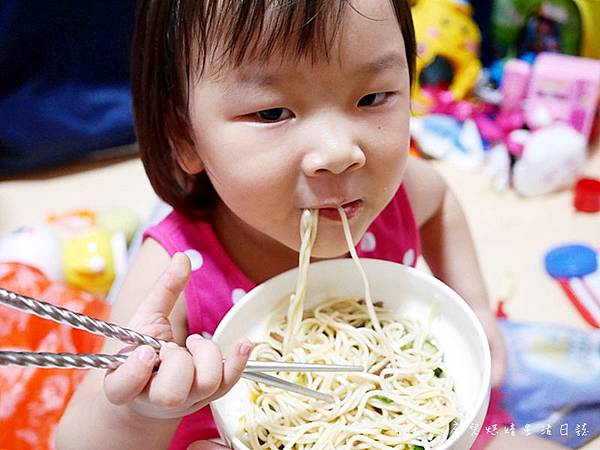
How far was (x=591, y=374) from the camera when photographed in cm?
115

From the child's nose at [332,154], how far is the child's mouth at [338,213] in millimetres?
66

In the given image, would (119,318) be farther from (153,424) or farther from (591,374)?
→ (591,374)

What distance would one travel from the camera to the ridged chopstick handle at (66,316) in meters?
0.53

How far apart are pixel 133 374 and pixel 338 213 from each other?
284 millimetres

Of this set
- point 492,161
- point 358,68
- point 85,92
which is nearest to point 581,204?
point 492,161

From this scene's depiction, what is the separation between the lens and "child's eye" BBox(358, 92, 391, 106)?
0.77 metres

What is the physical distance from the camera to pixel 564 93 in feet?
5.43

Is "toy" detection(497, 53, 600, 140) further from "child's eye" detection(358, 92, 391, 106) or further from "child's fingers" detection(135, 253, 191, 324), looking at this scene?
"child's fingers" detection(135, 253, 191, 324)

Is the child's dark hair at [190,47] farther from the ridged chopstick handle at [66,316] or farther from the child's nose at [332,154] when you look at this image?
the ridged chopstick handle at [66,316]

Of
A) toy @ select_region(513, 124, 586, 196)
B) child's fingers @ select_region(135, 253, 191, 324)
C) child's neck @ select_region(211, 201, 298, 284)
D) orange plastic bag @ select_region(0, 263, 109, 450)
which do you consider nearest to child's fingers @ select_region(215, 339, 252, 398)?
child's fingers @ select_region(135, 253, 191, 324)

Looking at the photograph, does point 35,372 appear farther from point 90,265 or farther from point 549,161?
point 549,161

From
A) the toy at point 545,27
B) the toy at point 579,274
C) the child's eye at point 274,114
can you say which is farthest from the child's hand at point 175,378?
the toy at point 545,27

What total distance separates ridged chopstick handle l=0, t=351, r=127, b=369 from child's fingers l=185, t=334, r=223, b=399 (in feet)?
0.20

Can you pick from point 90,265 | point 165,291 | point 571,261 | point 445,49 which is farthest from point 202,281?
point 445,49
